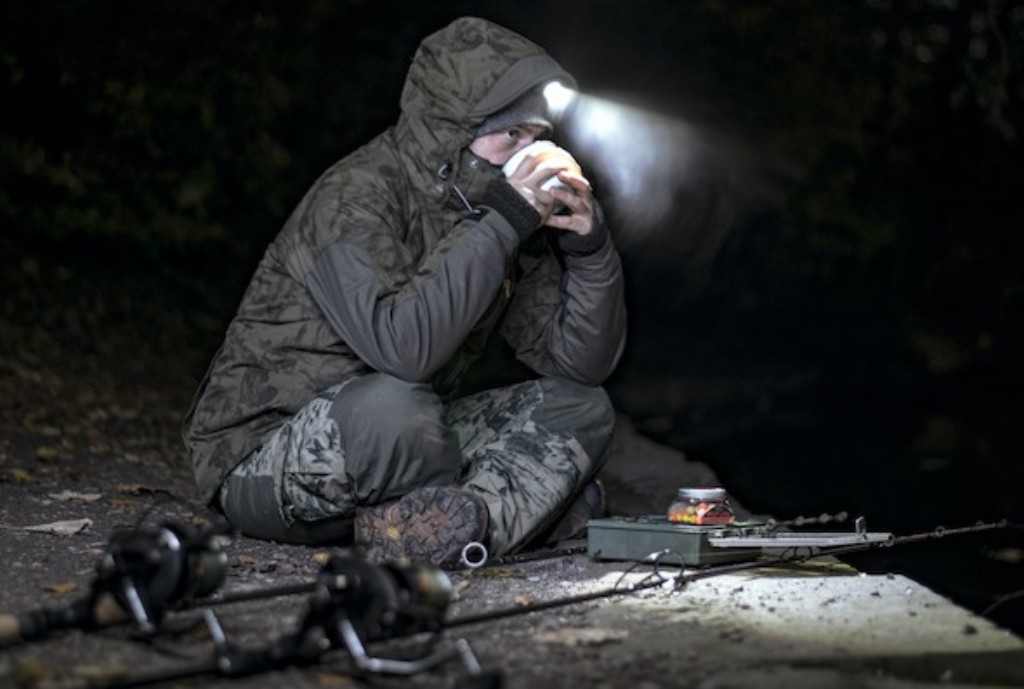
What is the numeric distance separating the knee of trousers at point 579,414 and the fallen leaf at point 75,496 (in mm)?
1809

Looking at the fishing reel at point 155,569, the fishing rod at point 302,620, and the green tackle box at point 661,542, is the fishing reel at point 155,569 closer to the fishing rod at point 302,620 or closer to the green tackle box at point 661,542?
the fishing rod at point 302,620

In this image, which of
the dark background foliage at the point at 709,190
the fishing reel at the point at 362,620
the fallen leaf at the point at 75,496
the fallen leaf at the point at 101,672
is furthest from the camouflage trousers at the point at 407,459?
the dark background foliage at the point at 709,190

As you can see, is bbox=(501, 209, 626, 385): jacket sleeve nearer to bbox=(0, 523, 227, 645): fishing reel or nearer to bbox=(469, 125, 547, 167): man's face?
bbox=(469, 125, 547, 167): man's face

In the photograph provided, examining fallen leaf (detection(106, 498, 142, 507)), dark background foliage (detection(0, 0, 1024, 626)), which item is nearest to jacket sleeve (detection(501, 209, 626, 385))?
fallen leaf (detection(106, 498, 142, 507))

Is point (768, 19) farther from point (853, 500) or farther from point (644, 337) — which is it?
point (853, 500)

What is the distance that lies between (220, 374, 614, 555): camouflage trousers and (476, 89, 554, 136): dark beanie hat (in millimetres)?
899

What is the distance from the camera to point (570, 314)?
5301mm

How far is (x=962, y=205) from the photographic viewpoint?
13812 millimetres

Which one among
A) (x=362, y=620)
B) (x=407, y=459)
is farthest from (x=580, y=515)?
(x=362, y=620)

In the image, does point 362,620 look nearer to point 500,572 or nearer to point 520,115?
point 500,572

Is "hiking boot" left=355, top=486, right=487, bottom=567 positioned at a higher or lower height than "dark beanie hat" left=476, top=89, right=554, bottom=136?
lower

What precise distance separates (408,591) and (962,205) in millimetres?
11593

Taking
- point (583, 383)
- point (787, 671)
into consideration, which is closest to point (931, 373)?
point (583, 383)

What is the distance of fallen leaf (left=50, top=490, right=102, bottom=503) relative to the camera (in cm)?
580
